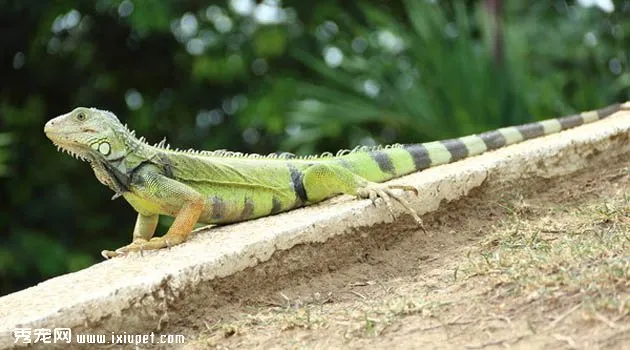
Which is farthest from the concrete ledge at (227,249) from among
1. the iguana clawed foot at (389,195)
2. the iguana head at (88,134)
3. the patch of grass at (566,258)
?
the iguana head at (88,134)

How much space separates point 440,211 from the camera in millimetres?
4180

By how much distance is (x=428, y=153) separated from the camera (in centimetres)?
476

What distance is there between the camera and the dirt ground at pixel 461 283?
2.92 metres

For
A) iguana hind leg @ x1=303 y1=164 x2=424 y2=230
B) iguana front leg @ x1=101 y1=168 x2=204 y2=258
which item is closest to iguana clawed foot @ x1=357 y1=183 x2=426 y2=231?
iguana hind leg @ x1=303 y1=164 x2=424 y2=230

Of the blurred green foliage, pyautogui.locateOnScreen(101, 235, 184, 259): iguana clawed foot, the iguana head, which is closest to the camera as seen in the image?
pyautogui.locateOnScreen(101, 235, 184, 259): iguana clawed foot

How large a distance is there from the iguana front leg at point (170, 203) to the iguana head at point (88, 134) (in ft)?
0.58

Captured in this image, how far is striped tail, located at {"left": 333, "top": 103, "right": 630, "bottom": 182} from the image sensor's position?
459 centimetres

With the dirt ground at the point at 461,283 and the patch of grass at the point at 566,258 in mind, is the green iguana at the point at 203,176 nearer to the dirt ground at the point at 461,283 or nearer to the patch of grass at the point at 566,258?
the dirt ground at the point at 461,283

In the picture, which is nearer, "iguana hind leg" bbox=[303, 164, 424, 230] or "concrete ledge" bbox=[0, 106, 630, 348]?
"concrete ledge" bbox=[0, 106, 630, 348]

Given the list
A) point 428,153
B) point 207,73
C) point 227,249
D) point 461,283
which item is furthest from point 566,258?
point 207,73

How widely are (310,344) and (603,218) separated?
1380 millimetres

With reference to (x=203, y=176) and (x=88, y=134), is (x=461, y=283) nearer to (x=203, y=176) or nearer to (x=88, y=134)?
(x=203, y=176)

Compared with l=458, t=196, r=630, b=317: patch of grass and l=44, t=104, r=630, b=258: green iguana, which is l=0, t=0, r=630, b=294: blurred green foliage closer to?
l=44, t=104, r=630, b=258: green iguana

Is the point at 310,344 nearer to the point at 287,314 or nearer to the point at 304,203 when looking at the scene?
the point at 287,314
